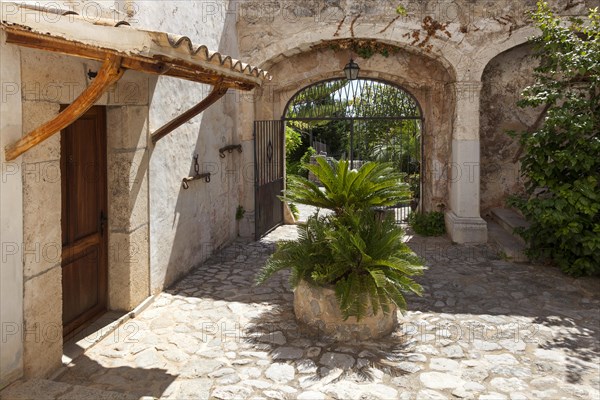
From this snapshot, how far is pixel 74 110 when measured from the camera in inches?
125

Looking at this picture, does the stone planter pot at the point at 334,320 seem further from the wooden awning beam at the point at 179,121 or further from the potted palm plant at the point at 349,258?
the wooden awning beam at the point at 179,121

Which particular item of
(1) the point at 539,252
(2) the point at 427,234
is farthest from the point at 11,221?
(2) the point at 427,234

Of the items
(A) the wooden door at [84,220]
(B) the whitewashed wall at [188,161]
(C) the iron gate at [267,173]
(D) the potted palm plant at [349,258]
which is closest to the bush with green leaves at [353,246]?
(D) the potted palm plant at [349,258]

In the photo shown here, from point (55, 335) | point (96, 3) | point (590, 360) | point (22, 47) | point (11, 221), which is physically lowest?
point (590, 360)

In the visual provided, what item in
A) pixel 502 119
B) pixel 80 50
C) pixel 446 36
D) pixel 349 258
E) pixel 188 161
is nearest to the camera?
pixel 80 50

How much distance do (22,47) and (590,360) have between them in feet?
15.6

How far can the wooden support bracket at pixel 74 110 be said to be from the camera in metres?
3.04

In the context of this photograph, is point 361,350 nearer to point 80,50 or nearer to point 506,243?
point 80,50

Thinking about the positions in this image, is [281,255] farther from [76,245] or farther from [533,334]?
[533,334]

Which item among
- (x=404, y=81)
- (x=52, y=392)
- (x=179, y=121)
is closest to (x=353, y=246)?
(x=179, y=121)

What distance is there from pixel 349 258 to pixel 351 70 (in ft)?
16.2

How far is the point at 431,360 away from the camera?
4.04 m

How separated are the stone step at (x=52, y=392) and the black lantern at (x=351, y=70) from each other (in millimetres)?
6548

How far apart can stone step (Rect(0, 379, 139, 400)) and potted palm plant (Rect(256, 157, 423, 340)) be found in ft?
5.80
